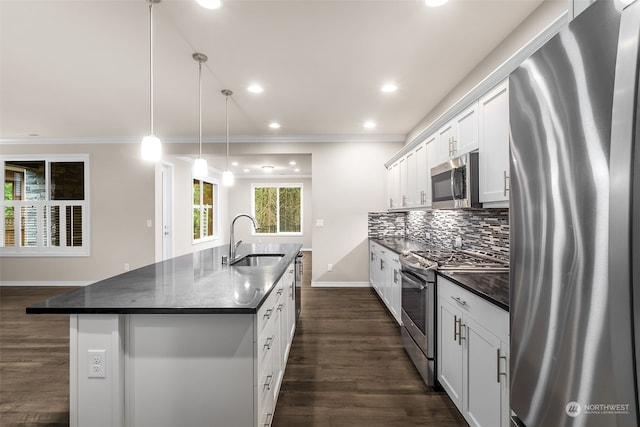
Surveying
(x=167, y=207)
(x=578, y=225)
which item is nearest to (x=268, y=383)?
(x=578, y=225)

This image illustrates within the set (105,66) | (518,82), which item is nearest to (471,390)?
(518,82)

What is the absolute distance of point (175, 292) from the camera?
5.57ft

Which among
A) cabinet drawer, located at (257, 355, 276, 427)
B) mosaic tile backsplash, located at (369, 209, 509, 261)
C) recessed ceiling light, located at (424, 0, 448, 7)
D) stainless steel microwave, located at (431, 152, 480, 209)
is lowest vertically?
cabinet drawer, located at (257, 355, 276, 427)

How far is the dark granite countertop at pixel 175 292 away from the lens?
142 cm

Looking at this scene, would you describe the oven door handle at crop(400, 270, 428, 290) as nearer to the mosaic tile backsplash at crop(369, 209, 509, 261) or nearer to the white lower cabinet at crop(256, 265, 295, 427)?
the mosaic tile backsplash at crop(369, 209, 509, 261)

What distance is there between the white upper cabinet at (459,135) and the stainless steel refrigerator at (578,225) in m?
1.64

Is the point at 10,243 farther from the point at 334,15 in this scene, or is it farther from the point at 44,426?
the point at 334,15

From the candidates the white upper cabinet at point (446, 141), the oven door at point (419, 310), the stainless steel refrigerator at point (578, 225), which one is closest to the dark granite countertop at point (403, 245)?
the oven door at point (419, 310)

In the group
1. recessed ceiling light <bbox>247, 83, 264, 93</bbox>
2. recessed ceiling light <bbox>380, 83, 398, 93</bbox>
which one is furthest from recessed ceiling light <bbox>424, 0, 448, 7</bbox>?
recessed ceiling light <bbox>247, 83, 264, 93</bbox>

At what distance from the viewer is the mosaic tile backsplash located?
2.65 meters

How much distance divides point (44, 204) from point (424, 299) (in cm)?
664

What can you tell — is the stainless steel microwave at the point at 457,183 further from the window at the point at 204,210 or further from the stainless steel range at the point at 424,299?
the window at the point at 204,210

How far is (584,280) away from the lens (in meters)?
0.64

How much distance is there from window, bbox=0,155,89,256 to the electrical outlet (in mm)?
5221
